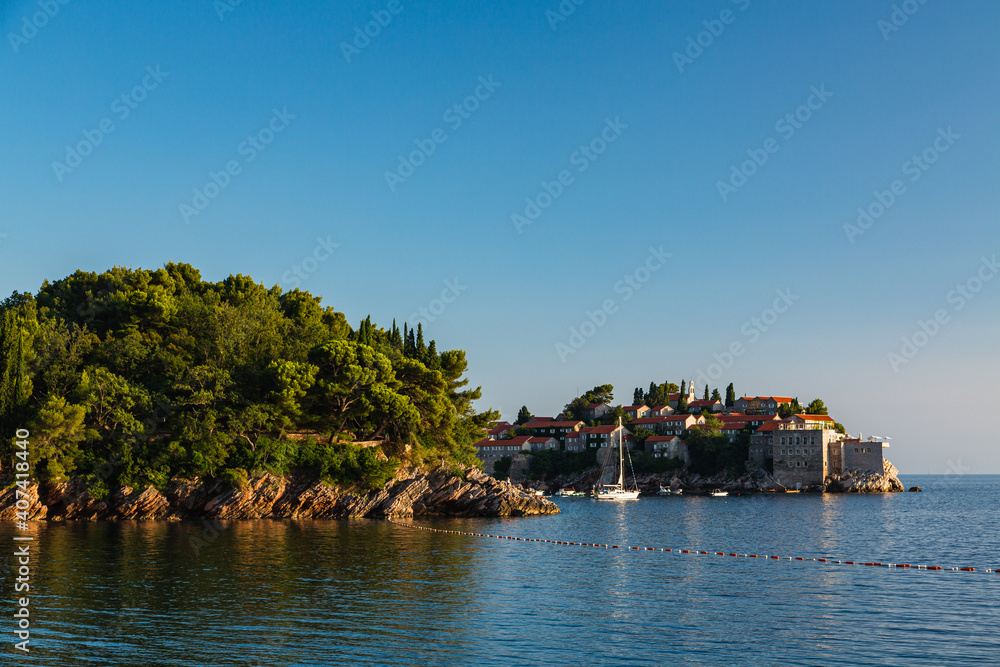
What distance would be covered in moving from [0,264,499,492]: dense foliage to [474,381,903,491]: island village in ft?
229

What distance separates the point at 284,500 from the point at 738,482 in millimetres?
106869

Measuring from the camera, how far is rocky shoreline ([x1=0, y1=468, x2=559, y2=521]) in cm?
5909

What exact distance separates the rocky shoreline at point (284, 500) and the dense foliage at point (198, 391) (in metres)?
1.23

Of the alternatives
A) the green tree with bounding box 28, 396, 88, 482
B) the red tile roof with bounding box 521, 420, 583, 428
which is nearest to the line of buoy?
the green tree with bounding box 28, 396, 88, 482

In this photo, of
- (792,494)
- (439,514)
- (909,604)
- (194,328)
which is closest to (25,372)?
(194,328)

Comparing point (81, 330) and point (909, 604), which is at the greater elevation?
point (81, 330)

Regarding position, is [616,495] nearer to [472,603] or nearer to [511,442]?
[511,442]

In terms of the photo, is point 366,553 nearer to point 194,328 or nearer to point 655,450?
point 194,328

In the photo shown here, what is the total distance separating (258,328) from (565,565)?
44.2 m

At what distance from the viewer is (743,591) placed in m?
30.5

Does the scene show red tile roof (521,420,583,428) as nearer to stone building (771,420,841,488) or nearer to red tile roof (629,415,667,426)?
red tile roof (629,415,667,426)

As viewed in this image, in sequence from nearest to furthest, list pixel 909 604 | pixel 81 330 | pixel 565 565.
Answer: pixel 909 604, pixel 565 565, pixel 81 330

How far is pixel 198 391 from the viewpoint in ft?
206

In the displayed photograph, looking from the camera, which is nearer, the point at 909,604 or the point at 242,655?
the point at 242,655
